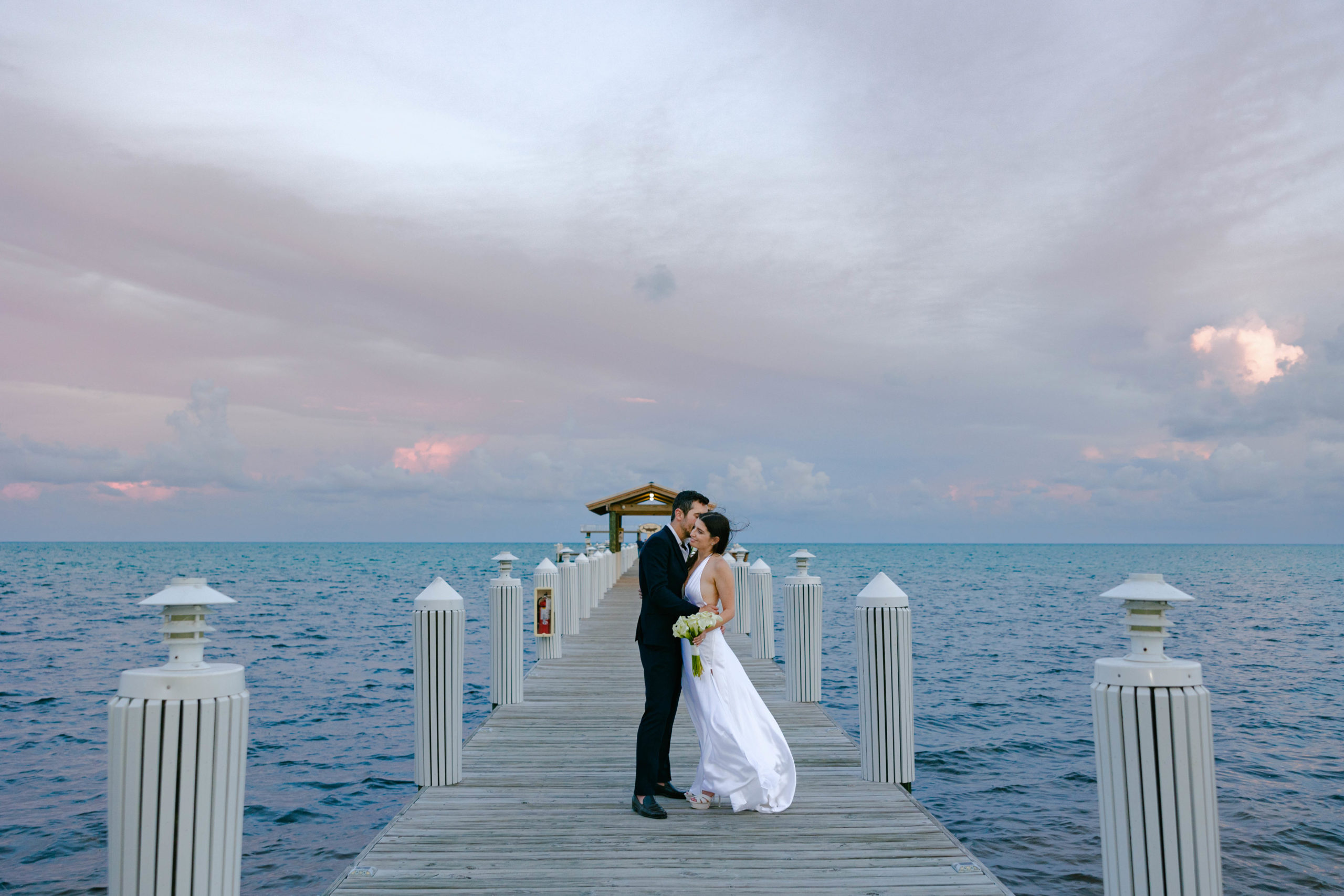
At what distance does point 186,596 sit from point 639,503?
2703cm

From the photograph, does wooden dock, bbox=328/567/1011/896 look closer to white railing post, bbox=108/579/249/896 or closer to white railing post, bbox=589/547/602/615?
white railing post, bbox=108/579/249/896

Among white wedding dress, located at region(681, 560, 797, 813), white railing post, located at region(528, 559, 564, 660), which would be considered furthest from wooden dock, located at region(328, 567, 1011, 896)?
white railing post, located at region(528, 559, 564, 660)

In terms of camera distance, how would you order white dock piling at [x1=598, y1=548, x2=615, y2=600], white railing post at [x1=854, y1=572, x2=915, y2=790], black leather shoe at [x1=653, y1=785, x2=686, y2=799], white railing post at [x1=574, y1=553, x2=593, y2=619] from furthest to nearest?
1. white dock piling at [x1=598, y1=548, x2=615, y2=600]
2. white railing post at [x1=574, y1=553, x2=593, y2=619]
3. white railing post at [x1=854, y1=572, x2=915, y2=790]
4. black leather shoe at [x1=653, y1=785, x2=686, y2=799]

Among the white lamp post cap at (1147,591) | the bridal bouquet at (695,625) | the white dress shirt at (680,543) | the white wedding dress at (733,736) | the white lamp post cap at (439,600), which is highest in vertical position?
the white dress shirt at (680,543)

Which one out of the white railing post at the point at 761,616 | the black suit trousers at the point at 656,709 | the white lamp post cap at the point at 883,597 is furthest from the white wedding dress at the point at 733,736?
the white railing post at the point at 761,616

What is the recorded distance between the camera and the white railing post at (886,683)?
19.4ft

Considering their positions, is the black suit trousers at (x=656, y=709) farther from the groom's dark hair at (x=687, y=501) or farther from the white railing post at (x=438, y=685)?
the white railing post at (x=438, y=685)

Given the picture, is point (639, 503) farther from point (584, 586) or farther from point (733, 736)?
point (733, 736)

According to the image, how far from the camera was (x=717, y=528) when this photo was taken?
5.63 metres

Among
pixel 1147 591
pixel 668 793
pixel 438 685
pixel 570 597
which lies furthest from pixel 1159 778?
pixel 570 597

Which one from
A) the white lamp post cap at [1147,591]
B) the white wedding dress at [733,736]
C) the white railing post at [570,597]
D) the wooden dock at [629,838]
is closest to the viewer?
the white lamp post cap at [1147,591]

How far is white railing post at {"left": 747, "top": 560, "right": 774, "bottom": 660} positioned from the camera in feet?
41.7

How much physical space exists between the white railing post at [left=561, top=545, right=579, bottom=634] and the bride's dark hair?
9150 mm

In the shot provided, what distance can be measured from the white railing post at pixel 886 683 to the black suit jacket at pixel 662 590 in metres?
1.28
